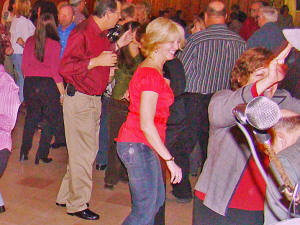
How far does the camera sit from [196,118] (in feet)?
13.2

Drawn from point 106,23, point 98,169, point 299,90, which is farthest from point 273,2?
point 299,90

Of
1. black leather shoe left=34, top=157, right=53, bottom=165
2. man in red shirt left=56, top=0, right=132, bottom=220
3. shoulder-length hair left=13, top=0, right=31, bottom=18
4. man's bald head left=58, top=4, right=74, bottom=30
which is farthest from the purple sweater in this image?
shoulder-length hair left=13, top=0, right=31, bottom=18

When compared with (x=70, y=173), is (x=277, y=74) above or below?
above

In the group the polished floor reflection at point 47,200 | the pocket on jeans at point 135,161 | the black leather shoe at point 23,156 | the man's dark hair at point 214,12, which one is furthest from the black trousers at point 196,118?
the black leather shoe at point 23,156

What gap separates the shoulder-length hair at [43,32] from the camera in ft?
14.3

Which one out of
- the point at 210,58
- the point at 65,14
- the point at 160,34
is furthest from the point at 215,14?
the point at 65,14

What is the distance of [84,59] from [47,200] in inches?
51.5

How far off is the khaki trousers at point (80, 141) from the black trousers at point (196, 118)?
90 centimetres

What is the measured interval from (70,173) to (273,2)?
9.13 m

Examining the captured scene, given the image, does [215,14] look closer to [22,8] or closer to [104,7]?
[104,7]

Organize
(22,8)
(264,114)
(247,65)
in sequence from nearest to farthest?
1. (264,114)
2. (247,65)
3. (22,8)

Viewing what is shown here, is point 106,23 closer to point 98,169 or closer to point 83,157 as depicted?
point 83,157

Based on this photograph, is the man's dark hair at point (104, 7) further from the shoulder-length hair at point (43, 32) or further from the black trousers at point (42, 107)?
the black trousers at point (42, 107)

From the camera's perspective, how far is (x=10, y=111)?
2793mm
